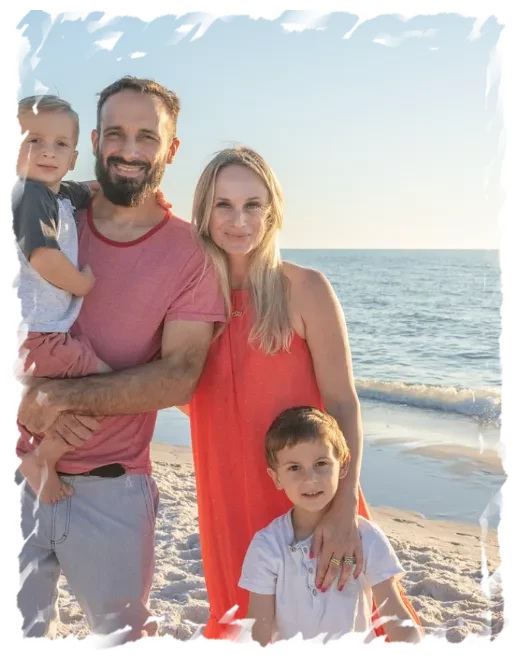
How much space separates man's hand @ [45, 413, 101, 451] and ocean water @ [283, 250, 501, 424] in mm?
→ 6719

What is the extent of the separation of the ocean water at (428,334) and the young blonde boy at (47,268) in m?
6.65

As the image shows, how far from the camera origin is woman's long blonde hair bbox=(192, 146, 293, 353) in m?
3.43

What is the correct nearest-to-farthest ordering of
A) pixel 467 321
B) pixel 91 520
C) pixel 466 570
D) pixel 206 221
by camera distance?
pixel 91 520 → pixel 206 221 → pixel 466 570 → pixel 467 321

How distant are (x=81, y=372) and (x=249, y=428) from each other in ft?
2.35

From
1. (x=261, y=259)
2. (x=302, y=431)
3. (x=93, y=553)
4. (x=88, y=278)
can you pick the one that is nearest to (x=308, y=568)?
(x=302, y=431)

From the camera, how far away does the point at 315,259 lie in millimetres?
54094

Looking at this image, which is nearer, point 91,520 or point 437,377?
point 91,520

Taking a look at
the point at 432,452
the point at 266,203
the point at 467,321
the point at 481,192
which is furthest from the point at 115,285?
the point at 467,321

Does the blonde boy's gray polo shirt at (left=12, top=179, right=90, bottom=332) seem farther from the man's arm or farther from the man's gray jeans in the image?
the man's gray jeans

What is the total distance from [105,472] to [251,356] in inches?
29.3

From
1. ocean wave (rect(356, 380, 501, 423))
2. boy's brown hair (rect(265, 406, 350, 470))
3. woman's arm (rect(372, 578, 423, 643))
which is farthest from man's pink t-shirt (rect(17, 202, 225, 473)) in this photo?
ocean wave (rect(356, 380, 501, 423))

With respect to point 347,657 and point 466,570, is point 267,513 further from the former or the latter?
point 466,570

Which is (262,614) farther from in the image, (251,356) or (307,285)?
(307,285)

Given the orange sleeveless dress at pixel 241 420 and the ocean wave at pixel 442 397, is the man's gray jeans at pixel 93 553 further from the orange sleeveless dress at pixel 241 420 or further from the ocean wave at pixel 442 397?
the ocean wave at pixel 442 397
